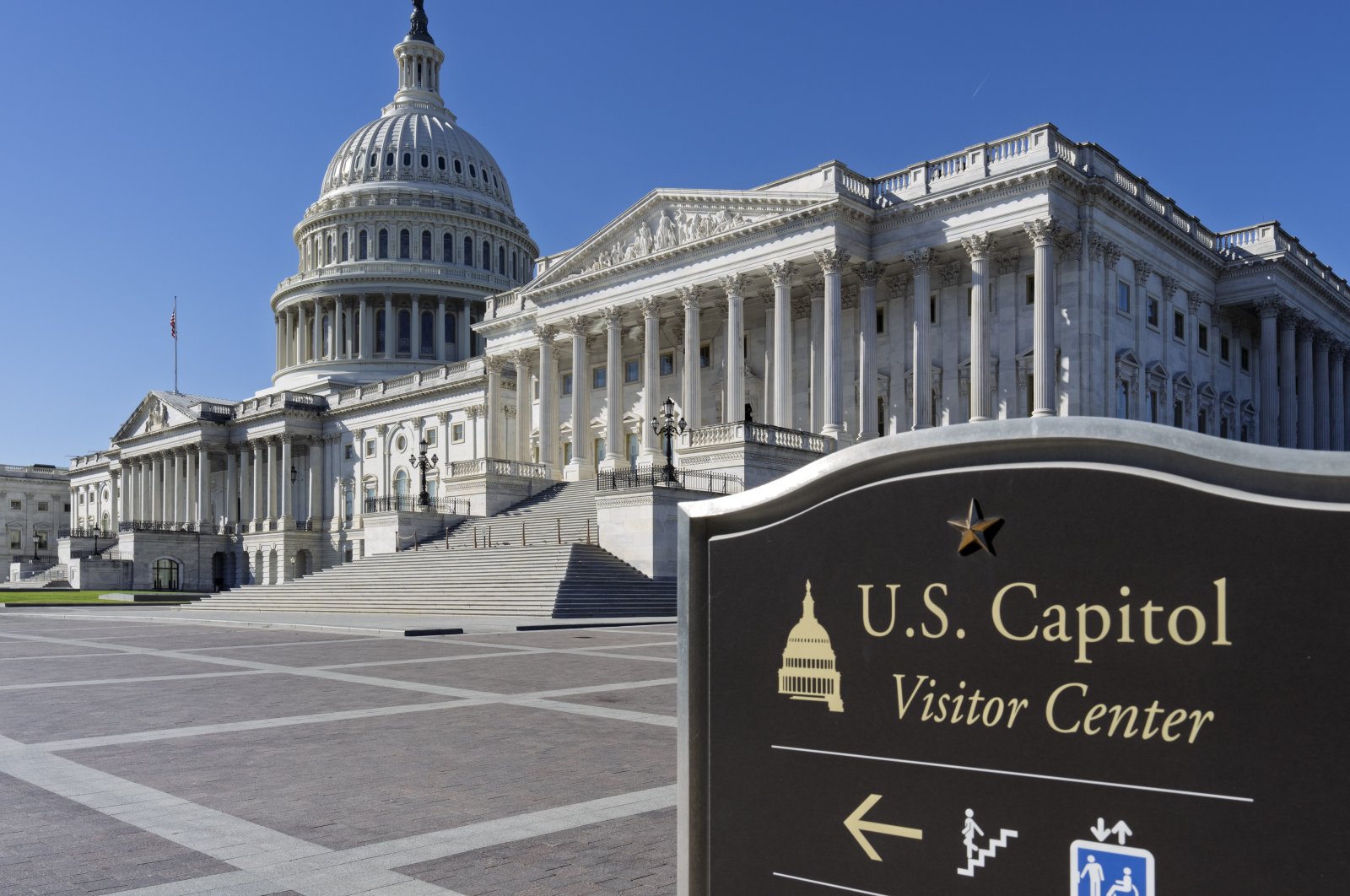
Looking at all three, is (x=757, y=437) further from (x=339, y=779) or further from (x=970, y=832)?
(x=970, y=832)

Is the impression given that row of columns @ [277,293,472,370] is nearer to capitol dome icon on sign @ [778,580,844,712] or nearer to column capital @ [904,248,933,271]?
column capital @ [904,248,933,271]

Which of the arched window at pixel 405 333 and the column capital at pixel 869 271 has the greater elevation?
the arched window at pixel 405 333

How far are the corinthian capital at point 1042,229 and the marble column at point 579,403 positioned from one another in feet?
84.8

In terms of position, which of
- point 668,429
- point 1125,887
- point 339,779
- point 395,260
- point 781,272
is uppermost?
point 395,260

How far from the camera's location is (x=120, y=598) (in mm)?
67188

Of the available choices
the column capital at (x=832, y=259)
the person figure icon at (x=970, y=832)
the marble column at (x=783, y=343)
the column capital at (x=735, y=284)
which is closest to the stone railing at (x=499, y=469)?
the column capital at (x=735, y=284)

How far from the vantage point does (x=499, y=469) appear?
6450cm

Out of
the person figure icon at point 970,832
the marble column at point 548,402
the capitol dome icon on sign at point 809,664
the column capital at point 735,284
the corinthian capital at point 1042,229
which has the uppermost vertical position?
the corinthian capital at point 1042,229

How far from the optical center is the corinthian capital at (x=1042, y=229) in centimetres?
4656

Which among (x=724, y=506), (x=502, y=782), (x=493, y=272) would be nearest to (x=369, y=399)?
(x=493, y=272)

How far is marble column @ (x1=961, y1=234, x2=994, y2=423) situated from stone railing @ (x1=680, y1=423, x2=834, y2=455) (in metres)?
6.65

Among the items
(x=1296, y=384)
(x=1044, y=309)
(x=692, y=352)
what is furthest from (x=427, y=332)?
(x=1044, y=309)

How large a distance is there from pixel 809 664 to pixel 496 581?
40080 millimetres

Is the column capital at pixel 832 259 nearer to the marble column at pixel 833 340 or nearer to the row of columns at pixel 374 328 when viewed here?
the marble column at pixel 833 340
